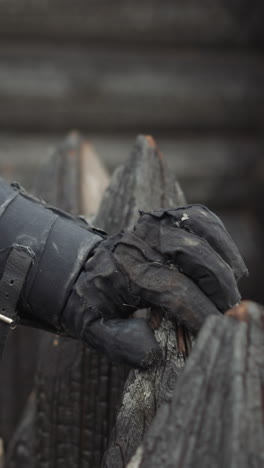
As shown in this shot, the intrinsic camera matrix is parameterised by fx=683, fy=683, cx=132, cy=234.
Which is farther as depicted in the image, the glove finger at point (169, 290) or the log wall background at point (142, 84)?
the log wall background at point (142, 84)

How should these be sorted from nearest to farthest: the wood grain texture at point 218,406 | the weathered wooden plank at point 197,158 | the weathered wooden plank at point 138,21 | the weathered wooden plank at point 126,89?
1. the wood grain texture at point 218,406
2. the weathered wooden plank at point 138,21
3. the weathered wooden plank at point 126,89
4. the weathered wooden plank at point 197,158

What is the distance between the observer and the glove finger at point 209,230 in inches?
34.3

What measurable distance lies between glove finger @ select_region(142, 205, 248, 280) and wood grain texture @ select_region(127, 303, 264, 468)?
6.9 inches

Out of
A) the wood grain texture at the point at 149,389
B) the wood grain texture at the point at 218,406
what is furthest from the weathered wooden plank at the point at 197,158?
the wood grain texture at the point at 218,406

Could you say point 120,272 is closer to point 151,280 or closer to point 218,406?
point 151,280

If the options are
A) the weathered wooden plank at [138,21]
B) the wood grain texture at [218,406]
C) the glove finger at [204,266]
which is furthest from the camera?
the weathered wooden plank at [138,21]

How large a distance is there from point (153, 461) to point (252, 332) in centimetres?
17

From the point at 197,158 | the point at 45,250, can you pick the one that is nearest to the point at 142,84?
the point at 197,158

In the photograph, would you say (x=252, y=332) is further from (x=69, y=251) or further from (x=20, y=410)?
(x=20, y=410)

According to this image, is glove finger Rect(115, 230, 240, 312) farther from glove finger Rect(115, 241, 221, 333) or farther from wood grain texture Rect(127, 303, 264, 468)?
wood grain texture Rect(127, 303, 264, 468)

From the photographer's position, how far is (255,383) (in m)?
0.68

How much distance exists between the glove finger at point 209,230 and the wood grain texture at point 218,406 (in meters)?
0.17

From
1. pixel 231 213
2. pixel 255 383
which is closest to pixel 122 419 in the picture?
pixel 255 383

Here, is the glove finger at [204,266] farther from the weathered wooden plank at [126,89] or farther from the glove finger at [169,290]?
the weathered wooden plank at [126,89]
